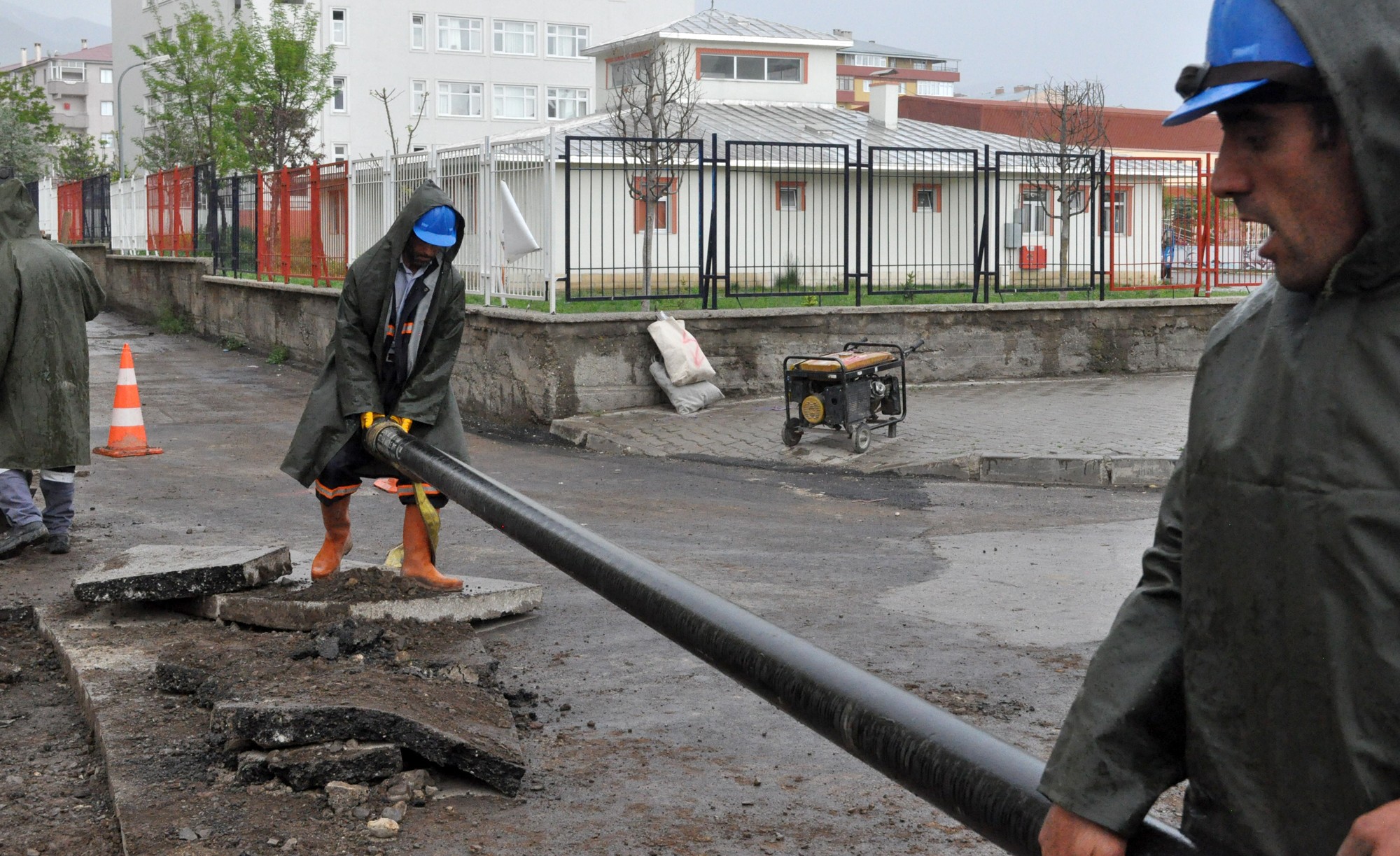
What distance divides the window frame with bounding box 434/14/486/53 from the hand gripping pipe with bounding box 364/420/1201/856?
69382 mm

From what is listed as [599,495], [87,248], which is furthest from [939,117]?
[599,495]

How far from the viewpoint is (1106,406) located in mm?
13734

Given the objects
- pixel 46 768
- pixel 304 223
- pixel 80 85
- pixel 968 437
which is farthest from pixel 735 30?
pixel 80 85

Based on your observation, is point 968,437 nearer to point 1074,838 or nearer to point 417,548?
point 417,548

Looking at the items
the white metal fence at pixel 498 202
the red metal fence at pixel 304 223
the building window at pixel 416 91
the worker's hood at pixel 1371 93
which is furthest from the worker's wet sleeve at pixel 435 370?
the building window at pixel 416 91

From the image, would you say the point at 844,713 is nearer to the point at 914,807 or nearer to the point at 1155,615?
the point at 1155,615

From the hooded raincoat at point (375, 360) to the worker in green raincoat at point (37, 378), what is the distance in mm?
2199

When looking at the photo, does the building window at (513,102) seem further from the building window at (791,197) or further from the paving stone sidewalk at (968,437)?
the paving stone sidewalk at (968,437)

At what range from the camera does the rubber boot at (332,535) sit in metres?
6.41

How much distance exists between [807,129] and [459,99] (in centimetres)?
3648

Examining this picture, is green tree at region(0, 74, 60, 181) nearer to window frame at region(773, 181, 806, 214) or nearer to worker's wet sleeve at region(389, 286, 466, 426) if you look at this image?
window frame at region(773, 181, 806, 214)

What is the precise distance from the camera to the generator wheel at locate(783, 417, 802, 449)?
11703 millimetres

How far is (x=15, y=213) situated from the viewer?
8.00 m

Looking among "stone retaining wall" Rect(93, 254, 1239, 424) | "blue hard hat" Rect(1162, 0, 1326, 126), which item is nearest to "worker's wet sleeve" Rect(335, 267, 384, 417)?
"blue hard hat" Rect(1162, 0, 1326, 126)
